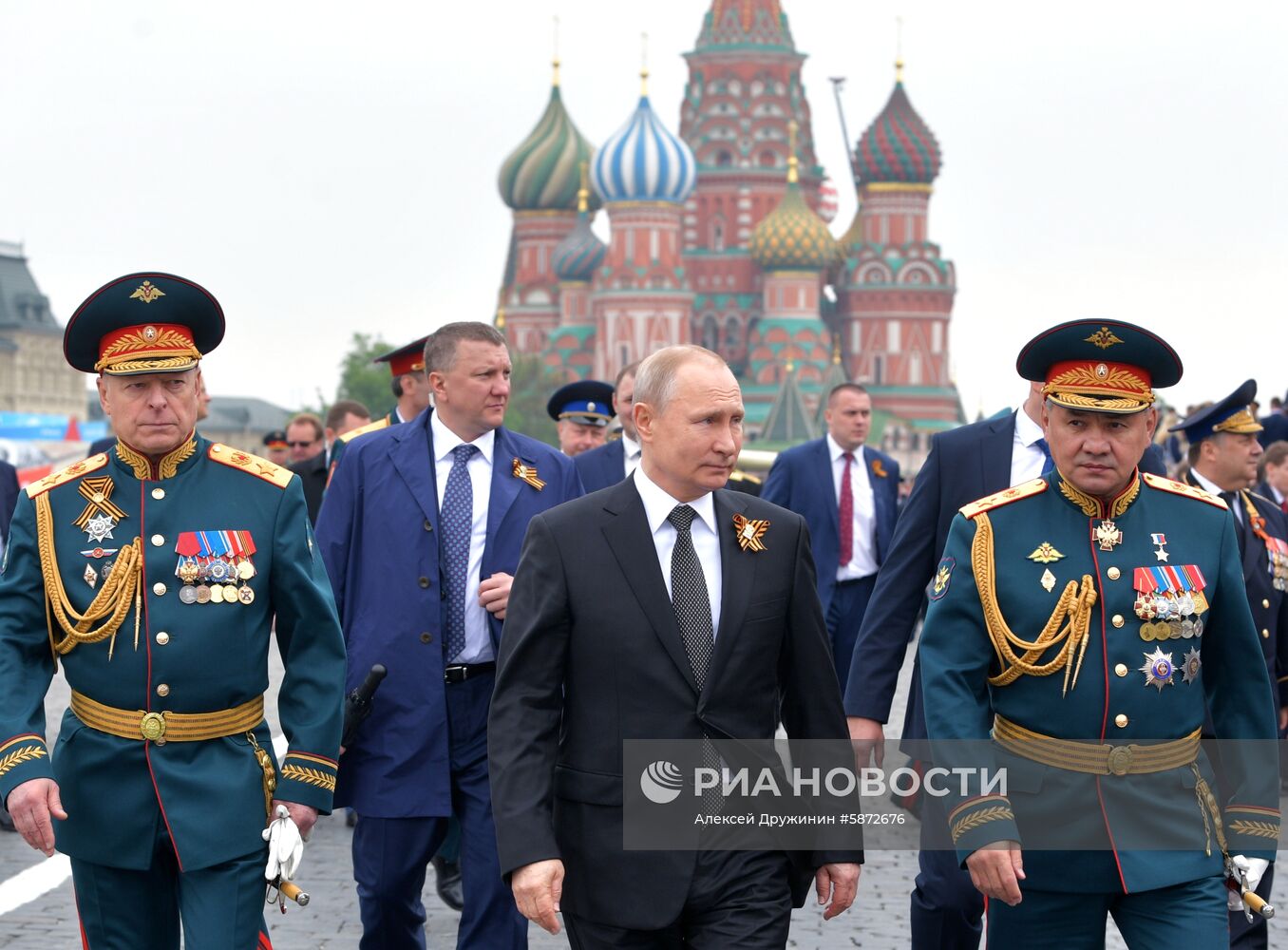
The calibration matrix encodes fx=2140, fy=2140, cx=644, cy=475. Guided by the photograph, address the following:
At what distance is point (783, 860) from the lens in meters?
4.18

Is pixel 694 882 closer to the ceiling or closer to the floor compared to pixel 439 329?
closer to the floor

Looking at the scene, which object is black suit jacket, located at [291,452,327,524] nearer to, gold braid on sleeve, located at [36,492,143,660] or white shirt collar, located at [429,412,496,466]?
white shirt collar, located at [429,412,496,466]

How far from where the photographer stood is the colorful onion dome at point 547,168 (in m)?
88.9

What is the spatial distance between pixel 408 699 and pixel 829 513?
4961mm

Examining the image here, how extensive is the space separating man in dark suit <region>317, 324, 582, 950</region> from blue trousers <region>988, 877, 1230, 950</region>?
1.49 m

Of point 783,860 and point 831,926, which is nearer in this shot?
point 783,860

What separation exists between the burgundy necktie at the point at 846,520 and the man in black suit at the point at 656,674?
19.7ft

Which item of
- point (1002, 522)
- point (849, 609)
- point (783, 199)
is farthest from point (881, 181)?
point (1002, 522)

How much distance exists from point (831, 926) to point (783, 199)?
78692 millimetres

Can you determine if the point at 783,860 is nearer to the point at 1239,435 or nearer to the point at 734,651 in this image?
the point at 734,651

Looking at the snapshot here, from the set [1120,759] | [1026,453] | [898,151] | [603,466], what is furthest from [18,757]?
[898,151]

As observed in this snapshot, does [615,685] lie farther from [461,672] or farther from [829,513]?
[829,513]

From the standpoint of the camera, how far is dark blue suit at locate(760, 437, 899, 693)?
10.2m

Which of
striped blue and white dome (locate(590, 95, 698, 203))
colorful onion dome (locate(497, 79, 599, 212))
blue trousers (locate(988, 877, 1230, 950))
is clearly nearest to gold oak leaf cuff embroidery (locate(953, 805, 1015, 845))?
blue trousers (locate(988, 877, 1230, 950))
